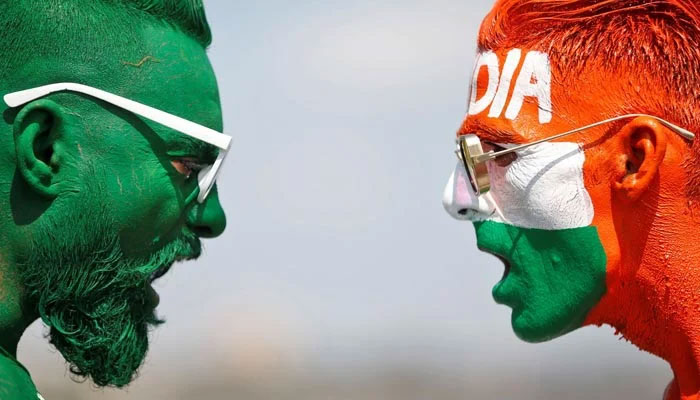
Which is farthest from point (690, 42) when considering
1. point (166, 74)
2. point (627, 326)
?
point (166, 74)

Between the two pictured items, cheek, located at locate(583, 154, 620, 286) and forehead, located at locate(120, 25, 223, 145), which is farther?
cheek, located at locate(583, 154, 620, 286)

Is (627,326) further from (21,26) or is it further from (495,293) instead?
(21,26)

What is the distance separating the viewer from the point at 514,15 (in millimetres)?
4316

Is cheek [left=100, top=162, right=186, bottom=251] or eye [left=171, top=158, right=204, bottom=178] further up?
eye [left=171, top=158, right=204, bottom=178]

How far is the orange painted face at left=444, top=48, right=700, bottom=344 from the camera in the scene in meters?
4.05

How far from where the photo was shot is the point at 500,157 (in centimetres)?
429

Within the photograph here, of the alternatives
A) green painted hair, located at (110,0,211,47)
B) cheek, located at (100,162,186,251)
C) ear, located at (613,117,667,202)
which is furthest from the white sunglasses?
ear, located at (613,117,667,202)

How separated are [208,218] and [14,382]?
916mm

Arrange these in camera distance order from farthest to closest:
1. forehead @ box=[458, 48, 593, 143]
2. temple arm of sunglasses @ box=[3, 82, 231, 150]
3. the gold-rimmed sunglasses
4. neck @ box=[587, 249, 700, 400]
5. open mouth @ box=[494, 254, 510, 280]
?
1. open mouth @ box=[494, 254, 510, 280]
2. the gold-rimmed sunglasses
3. forehead @ box=[458, 48, 593, 143]
4. neck @ box=[587, 249, 700, 400]
5. temple arm of sunglasses @ box=[3, 82, 231, 150]

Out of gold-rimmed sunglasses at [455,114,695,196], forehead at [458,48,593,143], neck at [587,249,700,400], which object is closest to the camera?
neck at [587,249,700,400]

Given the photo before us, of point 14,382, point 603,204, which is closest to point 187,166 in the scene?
point 14,382

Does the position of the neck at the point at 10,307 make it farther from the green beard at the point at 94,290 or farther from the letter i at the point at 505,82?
the letter i at the point at 505,82

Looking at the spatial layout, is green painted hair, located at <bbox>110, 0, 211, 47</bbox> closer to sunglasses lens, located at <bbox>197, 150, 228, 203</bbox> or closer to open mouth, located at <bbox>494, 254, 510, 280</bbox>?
sunglasses lens, located at <bbox>197, 150, 228, 203</bbox>

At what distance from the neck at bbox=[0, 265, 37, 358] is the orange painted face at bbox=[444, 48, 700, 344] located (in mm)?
1604
